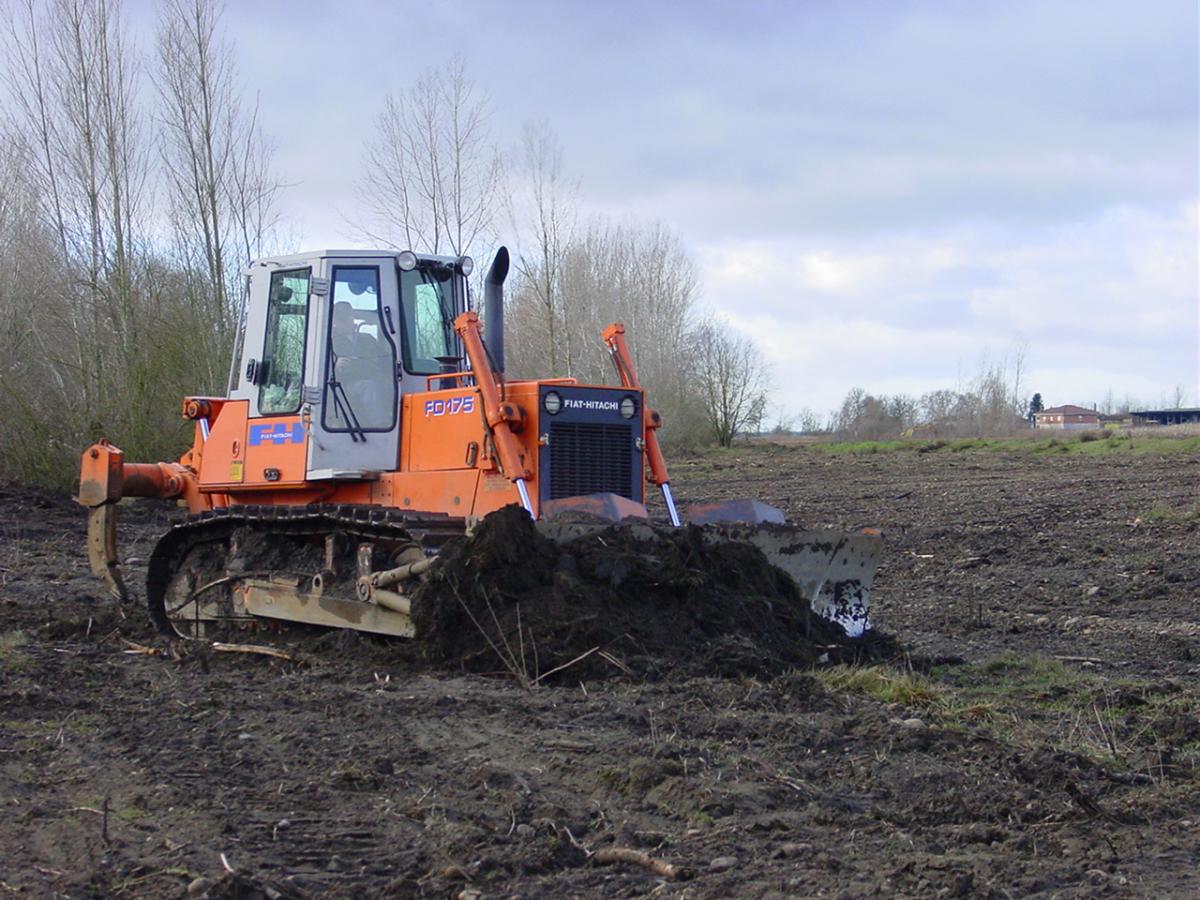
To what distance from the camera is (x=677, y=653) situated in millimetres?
7613

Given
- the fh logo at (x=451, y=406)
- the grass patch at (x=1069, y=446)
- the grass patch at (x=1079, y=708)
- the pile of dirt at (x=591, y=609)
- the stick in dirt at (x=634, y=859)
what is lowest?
the stick in dirt at (x=634, y=859)

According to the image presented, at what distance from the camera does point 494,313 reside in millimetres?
8977

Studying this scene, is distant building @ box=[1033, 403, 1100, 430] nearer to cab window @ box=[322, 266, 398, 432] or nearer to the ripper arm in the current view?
the ripper arm

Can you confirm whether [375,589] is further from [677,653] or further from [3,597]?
[3,597]

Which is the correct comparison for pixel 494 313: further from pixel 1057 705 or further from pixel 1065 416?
pixel 1065 416

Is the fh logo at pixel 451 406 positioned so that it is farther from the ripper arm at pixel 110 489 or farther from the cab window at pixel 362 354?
the ripper arm at pixel 110 489

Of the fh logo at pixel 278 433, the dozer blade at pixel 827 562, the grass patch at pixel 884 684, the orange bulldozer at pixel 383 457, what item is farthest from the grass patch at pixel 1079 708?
the fh logo at pixel 278 433

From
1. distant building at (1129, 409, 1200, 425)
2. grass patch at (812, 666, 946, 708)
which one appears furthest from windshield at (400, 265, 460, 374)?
distant building at (1129, 409, 1200, 425)

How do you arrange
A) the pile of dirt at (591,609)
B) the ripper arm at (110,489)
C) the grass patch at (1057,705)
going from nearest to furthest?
the grass patch at (1057,705) < the pile of dirt at (591,609) < the ripper arm at (110,489)

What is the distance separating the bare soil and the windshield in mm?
2064

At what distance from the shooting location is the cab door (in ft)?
29.8

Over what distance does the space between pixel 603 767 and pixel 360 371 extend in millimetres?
4525

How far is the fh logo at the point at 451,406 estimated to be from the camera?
871 cm

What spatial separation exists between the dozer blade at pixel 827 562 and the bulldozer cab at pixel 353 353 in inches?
95.0
